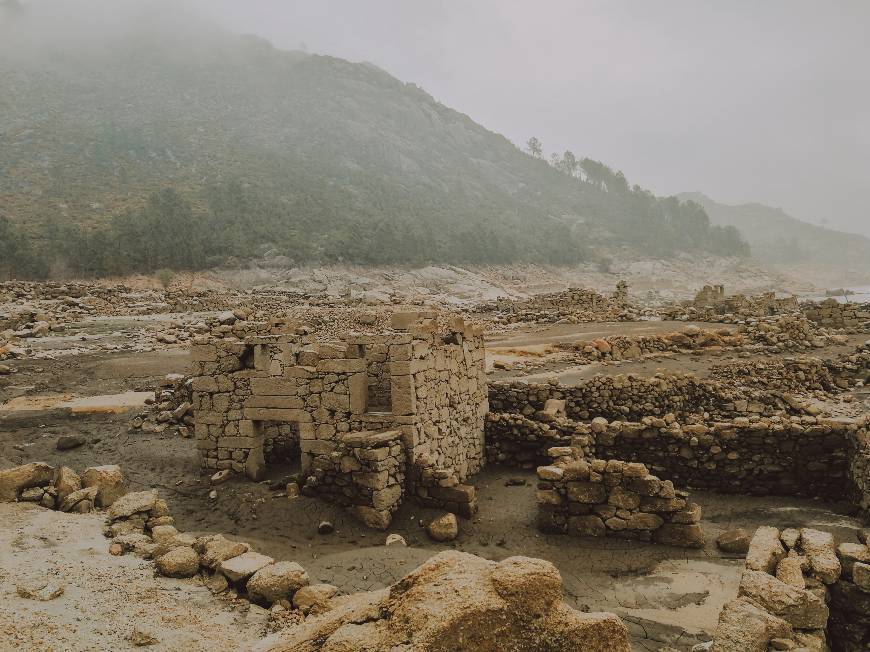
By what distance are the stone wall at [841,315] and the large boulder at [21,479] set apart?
25635 mm

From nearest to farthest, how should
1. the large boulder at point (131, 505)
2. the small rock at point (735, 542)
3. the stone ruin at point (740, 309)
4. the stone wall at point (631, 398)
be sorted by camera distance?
1. the small rock at point (735, 542)
2. the large boulder at point (131, 505)
3. the stone wall at point (631, 398)
4. the stone ruin at point (740, 309)

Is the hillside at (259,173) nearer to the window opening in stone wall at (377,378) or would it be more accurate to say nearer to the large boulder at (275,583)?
the window opening in stone wall at (377,378)

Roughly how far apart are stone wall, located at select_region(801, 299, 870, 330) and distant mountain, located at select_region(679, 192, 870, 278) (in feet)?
360

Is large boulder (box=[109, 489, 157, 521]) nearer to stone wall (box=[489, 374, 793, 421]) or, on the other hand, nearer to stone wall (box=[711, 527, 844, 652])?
stone wall (box=[711, 527, 844, 652])

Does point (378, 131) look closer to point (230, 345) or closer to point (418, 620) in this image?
point (230, 345)

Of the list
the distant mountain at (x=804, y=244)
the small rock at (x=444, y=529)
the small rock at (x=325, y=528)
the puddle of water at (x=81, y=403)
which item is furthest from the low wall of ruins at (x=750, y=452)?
the distant mountain at (x=804, y=244)

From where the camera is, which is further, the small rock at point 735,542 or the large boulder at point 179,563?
the small rock at point 735,542

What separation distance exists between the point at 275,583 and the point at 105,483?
3714mm

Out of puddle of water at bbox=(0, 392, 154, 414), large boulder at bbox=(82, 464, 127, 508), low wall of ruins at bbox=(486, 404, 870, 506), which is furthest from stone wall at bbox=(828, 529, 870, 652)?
puddle of water at bbox=(0, 392, 154, 414)

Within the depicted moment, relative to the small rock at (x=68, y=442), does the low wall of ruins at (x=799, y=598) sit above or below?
above

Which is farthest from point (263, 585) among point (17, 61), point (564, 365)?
point (17, 61)

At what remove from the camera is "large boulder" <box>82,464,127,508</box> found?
6984 millimetres

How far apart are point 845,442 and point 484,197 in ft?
247

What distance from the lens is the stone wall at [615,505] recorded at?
656 centimetres
